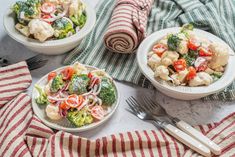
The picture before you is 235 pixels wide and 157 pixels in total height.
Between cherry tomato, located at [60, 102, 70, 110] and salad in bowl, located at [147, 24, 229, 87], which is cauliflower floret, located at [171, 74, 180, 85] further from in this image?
cherry tomato, located at [60, 102, 70, 110]

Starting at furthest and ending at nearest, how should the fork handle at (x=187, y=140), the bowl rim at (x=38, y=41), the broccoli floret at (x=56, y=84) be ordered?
the bowl rim at (x=38, y=41) → the broccoli floret at (x=56, y=84) → the fork handle at (x=187, y=140)

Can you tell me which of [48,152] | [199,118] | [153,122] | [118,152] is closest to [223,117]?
[199,118]

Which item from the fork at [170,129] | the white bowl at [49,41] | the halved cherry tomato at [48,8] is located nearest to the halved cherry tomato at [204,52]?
the fork at [170,129]

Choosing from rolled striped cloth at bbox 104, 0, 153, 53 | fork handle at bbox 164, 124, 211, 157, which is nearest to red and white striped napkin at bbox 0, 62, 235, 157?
fork handle at bbox 164, 124, 211, 157

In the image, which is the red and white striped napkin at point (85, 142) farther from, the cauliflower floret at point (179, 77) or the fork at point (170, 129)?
the cauliflower floret at point (179, 77)

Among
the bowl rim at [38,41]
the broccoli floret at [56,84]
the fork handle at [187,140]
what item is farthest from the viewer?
the bowl rim at [38,41]

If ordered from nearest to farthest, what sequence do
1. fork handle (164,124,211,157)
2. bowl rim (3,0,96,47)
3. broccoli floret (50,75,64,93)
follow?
fork handle (164,124,211,157), broccoli floret (50,75,64,93), bowl rim (3,0,96,47)
